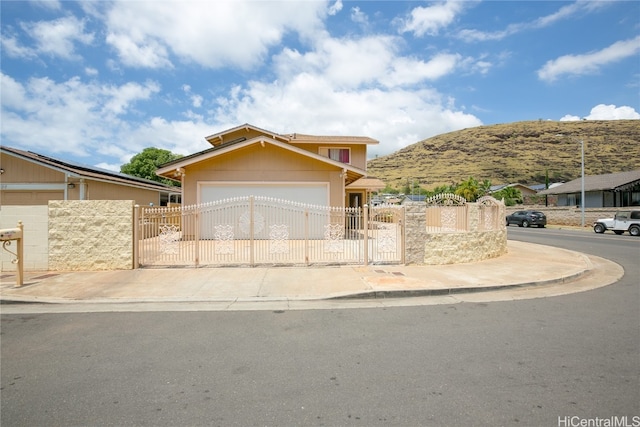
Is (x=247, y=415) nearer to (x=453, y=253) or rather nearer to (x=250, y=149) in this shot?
(x=453, y=253)

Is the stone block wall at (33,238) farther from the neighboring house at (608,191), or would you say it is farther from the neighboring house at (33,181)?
the neighboring house at (608,191)

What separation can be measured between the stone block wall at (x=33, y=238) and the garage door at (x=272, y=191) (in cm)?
712

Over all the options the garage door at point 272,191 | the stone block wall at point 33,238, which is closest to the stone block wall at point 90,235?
the stone block wall at point 33,238

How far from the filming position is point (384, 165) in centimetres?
11575

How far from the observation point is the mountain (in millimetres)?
84375

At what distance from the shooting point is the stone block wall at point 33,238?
9266 mm

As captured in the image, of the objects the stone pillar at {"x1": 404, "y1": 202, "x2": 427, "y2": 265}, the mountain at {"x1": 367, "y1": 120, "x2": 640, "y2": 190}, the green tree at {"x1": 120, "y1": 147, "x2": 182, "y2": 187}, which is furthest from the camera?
the mountain at {"x1": 367, "y1": 120, "x2": 640, "y2": 190}

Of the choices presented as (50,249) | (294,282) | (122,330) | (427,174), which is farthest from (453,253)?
(427,174)

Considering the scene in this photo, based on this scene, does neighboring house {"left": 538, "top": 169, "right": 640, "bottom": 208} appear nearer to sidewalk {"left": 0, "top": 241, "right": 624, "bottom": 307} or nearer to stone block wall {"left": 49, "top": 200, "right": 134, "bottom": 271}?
sidewalk {"left": 0, "top": 241, "right": 624, "bottom": 307}

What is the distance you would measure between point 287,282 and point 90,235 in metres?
5.77

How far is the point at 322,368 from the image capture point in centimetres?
384

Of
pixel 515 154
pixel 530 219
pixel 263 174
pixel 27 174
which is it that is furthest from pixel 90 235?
pixel 515 154

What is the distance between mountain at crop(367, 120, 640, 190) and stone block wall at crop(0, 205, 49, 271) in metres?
78.9

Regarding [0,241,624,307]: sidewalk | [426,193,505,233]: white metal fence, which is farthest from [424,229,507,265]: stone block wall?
[0,241,624,307]: sidewalk
